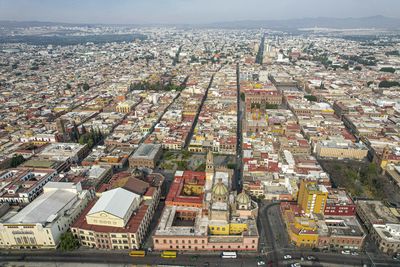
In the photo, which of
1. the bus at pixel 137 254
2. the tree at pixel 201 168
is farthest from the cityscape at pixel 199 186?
the tree at pixel 201 168

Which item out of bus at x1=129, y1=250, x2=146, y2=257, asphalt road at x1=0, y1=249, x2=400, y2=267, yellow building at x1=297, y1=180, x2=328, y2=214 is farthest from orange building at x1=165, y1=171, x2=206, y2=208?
yellow building at x1=297, y1=180, x2=328, y2=214

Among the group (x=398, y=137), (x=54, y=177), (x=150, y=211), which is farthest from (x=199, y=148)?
(x=398, y=137)

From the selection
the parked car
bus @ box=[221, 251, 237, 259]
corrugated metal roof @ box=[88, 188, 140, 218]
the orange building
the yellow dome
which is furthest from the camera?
the orange building

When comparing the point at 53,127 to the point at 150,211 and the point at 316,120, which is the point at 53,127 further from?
the point at 316,120

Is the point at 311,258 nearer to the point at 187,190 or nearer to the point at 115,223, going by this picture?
the point at 187,190

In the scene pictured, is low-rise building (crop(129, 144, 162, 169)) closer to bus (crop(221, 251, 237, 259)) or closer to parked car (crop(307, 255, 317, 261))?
bus (crop(221, 251, 237, 259))

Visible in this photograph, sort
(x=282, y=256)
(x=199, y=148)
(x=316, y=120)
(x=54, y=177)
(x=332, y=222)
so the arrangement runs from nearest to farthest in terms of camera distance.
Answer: (x=282, y=256), (x=332, y=222), (x=54, y=177), (x=199, y=148), (x=316, y=120)

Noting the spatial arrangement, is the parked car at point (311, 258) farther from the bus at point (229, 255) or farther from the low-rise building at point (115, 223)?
the low-rise building at point (115, 223)
